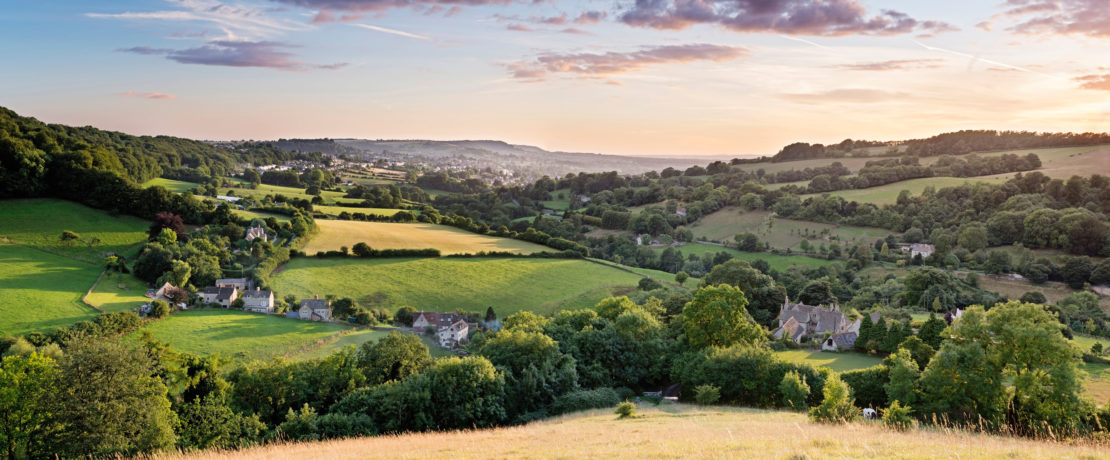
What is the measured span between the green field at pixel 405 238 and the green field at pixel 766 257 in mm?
22849

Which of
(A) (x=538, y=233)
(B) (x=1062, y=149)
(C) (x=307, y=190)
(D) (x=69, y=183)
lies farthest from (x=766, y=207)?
(D) (x=69, y=183)

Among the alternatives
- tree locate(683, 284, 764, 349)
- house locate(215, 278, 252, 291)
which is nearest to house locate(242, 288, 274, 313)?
house locate(215, 278, 252, 291)

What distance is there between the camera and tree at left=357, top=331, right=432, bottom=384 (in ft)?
90.7

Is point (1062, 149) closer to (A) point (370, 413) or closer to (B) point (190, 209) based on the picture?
(A) point (370, 413)

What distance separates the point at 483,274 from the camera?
57.2 metres

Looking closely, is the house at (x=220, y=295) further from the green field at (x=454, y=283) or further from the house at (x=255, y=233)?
the house at (x=255, y=233)

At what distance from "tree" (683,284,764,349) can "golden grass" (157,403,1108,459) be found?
12.4 meters

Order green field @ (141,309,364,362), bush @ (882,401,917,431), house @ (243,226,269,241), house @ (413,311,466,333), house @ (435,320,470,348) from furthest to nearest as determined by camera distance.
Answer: house @ (243,226,269,241), house @ (413,311,466,333), house @ (435,320,470,348), green field @ (141,309,364,362), bush @ (882,401,917,431)

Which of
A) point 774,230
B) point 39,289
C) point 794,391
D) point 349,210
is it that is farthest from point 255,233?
point 774,230

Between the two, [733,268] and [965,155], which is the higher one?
[965,155]

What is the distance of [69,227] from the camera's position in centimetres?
5012

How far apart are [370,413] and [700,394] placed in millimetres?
14103

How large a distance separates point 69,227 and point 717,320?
5386cm

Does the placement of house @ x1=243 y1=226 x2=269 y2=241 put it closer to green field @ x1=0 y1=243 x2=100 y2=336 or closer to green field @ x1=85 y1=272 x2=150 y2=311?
green field @ x1=85 y1=272 x2=150 y2=311
